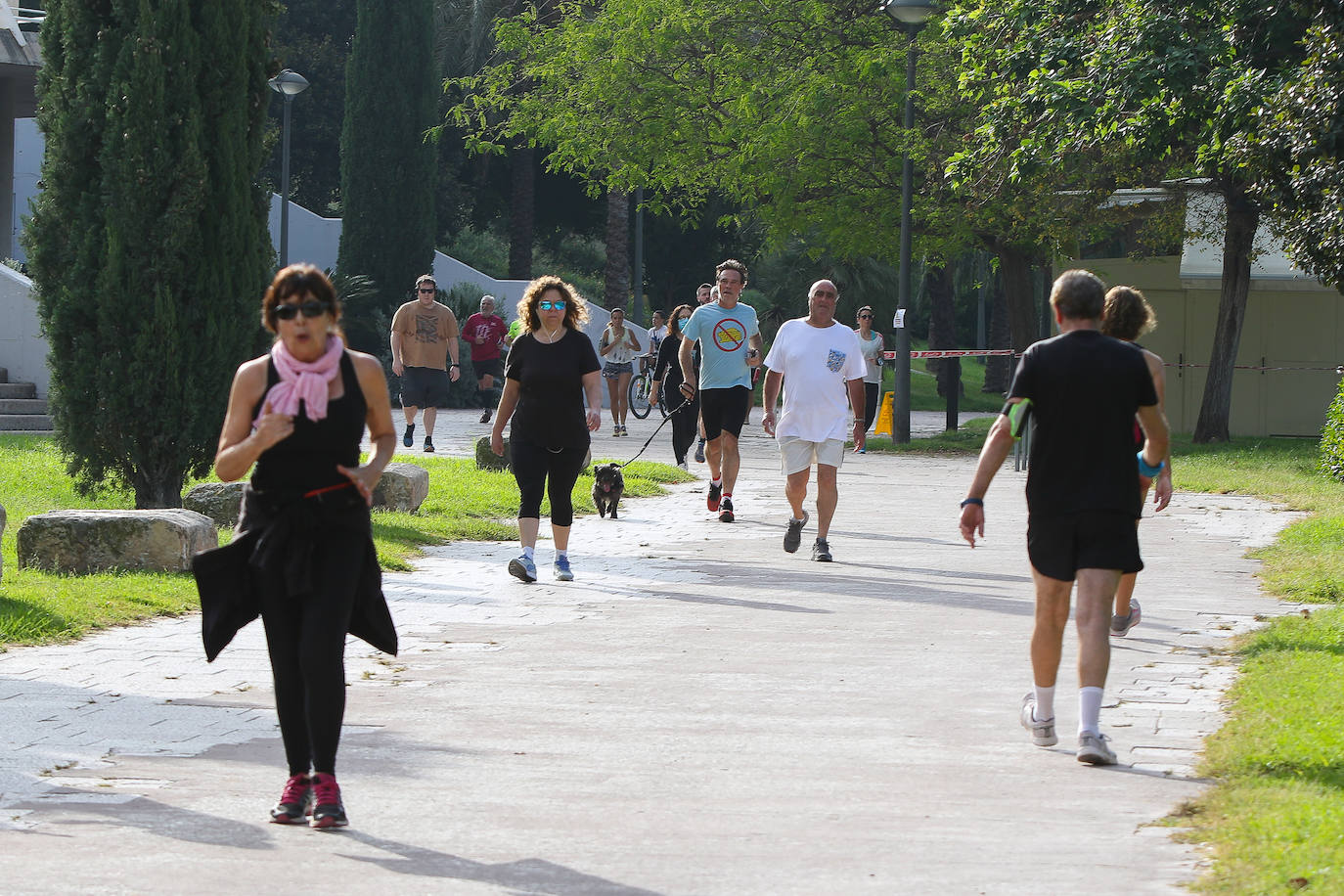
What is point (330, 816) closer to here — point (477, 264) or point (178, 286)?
point (178, 286)

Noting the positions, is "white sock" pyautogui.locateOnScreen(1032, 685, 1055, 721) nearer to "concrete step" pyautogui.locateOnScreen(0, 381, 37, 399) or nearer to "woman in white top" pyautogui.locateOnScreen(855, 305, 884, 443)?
"woman in white top" pyautogui.locateOnScreen(855, 305, 884, 443)

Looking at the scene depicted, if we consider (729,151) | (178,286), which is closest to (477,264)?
A: (729,151)

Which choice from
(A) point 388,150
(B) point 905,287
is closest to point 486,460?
(B) point 905,287

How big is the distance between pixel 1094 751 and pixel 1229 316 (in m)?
20.2

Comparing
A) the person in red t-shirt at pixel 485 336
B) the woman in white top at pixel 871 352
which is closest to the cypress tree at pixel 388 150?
the person in red t-shirt at pixel 485 336

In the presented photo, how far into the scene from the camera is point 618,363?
2727 cm

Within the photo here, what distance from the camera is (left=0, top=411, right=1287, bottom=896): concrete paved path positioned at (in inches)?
193

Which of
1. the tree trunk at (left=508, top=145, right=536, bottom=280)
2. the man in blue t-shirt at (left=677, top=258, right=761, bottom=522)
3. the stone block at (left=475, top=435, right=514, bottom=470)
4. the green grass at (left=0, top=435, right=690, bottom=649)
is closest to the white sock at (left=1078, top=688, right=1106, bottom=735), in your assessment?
the green grass at (left=0, top=435, right=690, bottom=649)

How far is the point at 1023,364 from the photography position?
254 inches

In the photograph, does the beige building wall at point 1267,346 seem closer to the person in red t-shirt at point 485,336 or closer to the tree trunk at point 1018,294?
the tree trunk at point 1018,294

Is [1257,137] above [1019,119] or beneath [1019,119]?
beneath

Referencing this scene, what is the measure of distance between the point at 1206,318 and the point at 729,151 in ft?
26.7

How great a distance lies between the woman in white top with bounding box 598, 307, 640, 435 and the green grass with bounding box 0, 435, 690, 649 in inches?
235

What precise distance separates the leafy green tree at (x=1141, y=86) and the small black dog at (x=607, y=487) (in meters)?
6.21
